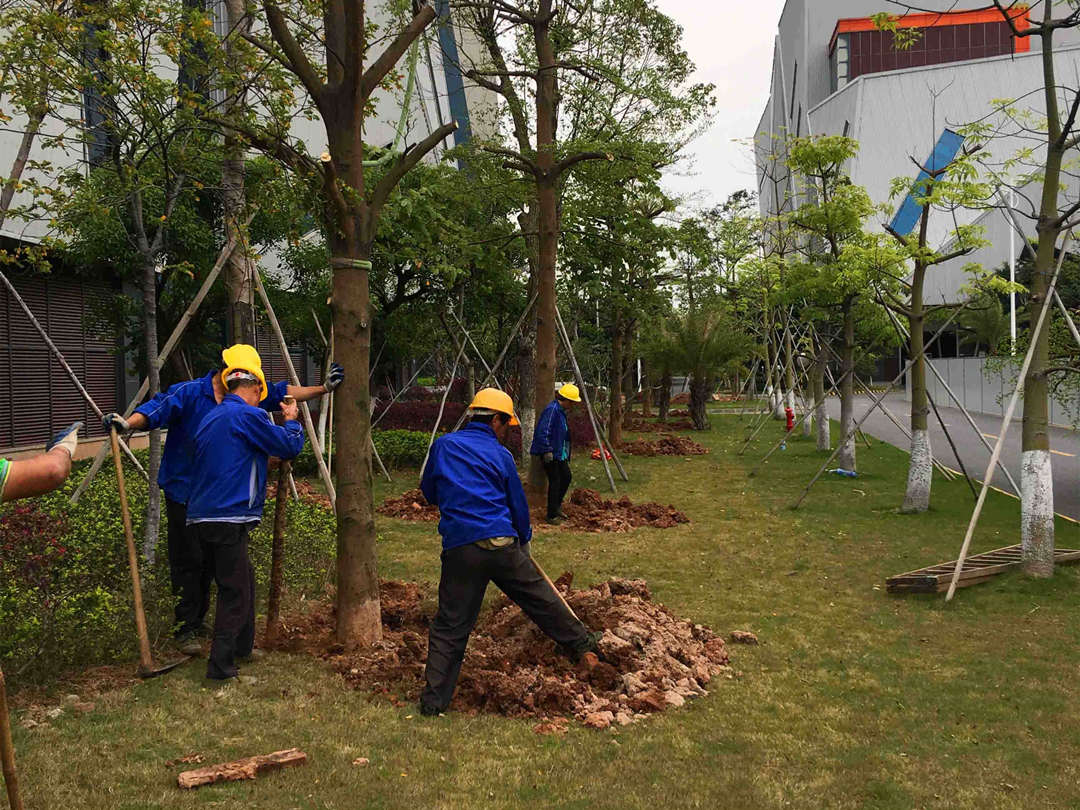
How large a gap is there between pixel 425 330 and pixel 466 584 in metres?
15.6

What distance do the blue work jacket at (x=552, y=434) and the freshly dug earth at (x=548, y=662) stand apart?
177 inches

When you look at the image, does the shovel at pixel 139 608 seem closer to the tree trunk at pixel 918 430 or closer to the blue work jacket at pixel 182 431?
the blue work jacket at pixel 182 431

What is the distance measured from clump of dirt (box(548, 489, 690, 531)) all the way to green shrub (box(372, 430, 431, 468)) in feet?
14.4

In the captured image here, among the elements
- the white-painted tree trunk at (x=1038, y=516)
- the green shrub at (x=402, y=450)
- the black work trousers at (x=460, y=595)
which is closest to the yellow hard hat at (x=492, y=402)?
the black work trousers at (x=460, y=595)

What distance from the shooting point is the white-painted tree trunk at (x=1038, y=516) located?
819 centimetres

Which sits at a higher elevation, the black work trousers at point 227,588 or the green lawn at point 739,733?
the black work trousers at point 227,588

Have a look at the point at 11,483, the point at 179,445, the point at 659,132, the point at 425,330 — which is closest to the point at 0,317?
the point at 425,330

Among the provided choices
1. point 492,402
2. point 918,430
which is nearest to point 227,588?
point 492,402

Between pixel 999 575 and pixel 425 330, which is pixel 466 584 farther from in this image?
pixel 425 330

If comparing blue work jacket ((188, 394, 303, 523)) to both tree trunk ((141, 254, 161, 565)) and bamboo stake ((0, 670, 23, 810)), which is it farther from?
bamboo stake ((0, 670, 23, 810))

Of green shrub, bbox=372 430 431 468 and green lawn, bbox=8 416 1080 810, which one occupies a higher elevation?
green shrub, bbox=372 430 431 468

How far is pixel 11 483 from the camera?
8.98 ft

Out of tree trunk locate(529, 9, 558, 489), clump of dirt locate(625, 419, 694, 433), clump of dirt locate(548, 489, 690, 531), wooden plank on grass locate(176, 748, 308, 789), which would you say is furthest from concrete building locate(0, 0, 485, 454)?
clump of dirt locate(625, 419, 694, 433)

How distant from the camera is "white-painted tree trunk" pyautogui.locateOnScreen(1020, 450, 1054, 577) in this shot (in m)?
8.19
